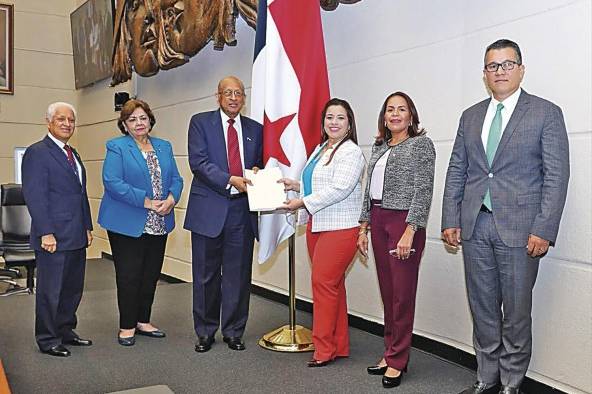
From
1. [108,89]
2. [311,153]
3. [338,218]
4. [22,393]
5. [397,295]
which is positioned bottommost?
[22,393]

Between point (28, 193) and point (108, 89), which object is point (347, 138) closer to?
point (28, 193)

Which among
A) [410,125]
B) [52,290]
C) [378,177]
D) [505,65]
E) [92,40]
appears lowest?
[52,290]

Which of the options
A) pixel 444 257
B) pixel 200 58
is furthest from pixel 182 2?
pixel 444 257

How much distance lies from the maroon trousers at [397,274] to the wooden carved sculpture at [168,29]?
4.74 feet

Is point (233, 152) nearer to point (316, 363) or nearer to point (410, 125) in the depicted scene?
point (410, 125)

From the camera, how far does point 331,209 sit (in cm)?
335

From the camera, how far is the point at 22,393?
119 inches

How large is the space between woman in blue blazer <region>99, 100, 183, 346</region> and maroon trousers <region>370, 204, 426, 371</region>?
131 cm

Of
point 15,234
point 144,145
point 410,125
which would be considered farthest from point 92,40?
point 410,125

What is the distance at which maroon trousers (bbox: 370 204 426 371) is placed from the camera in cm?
307

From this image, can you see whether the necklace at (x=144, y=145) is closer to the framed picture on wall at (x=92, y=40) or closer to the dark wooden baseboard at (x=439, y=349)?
the dark wooden baseboard at (x=439, y=349)

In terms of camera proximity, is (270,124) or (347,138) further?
(270,124)

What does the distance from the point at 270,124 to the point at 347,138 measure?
50 centimetres

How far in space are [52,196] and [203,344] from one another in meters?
1.14
